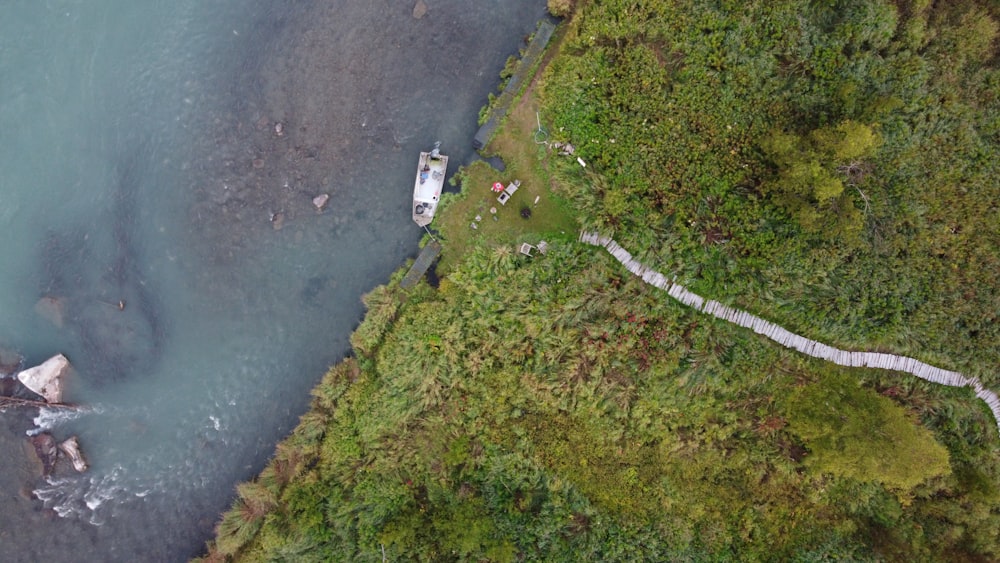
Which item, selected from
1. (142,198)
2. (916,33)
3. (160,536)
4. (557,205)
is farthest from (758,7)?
(160,536)

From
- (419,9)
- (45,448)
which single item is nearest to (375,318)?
(419,9)

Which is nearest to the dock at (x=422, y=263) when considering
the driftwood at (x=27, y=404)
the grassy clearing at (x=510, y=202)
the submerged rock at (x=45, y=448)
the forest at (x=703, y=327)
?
the grassy clearing at (x=510, y=202)

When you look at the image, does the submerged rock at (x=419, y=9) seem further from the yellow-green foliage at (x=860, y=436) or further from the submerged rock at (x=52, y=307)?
the yellow-green foliage at (x=860, y=436)

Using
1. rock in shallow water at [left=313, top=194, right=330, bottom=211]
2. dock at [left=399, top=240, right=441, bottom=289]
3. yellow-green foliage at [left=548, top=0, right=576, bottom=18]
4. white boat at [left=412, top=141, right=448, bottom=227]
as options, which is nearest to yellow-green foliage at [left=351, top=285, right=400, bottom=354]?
dock at [left=399, top=240, right=441, bottom=289]

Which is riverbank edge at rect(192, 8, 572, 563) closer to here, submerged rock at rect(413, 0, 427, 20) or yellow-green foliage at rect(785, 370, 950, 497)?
submerged rock at rect(413, 0, 427, 20)

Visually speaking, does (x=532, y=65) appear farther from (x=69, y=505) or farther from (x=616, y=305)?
(x=69, y=505)

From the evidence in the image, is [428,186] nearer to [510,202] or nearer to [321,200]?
[510,202]
